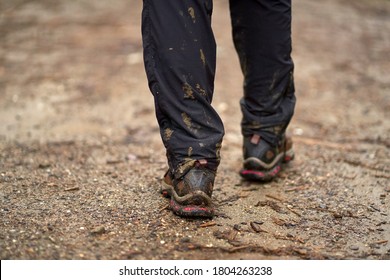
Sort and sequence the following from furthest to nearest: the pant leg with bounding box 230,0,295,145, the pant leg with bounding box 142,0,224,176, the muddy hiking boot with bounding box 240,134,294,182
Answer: the muddy hiking boot with bounding box 240,134,294,182 → the pant leg with bounding box 230,0,295,145 → the pant leg with bounding box 142,0,224,176

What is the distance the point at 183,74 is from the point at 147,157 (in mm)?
955

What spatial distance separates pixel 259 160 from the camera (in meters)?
2.12

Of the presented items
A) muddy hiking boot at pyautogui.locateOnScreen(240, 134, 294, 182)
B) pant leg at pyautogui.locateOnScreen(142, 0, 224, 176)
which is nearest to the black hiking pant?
pant leg at pyautogui.locateOnScreen(142, 0, 224, 176)

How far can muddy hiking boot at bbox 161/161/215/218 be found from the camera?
1.74 meters

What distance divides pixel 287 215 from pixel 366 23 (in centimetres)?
446

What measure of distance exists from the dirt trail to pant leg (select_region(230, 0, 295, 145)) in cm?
28

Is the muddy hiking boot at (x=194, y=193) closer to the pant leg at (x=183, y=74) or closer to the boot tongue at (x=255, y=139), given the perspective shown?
the pant leg at (x=183, y=74)

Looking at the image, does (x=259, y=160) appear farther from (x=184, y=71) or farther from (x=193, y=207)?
(x=184, y=71)

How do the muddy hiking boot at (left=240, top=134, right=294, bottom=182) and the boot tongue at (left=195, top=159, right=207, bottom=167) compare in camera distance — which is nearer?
the boot tongue at (left=195, top=159, right=207, bottom=167)

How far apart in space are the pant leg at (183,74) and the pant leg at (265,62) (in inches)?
13.6

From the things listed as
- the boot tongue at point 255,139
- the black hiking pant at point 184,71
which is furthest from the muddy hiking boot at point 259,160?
the black hiking pant at point 184,71

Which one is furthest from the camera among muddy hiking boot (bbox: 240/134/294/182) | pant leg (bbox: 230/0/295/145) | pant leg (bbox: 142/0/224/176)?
muddy hiking boot (bbox: 240/134/294/182)

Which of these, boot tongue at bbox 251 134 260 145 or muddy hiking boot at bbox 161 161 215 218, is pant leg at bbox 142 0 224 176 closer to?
muddy hiking boot at bbox 161 161 215 218
